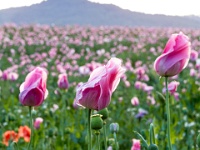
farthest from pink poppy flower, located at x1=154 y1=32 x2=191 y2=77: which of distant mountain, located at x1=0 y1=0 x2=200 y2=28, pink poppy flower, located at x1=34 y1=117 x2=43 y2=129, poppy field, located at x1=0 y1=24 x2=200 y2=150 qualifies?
distant mountain, located at x1=0 y1=0 x2=200 y2=28

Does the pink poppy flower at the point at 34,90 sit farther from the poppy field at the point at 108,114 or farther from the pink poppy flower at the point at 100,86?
the pink poppy flower at the point at 100,86

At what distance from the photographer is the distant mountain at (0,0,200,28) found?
41950 mm

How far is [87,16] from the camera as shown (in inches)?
1754

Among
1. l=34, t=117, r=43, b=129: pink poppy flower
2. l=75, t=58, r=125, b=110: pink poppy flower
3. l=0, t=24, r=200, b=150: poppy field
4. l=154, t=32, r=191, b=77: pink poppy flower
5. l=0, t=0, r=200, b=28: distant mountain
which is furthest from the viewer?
l=0, t=0, r=200, b=28: distant mountain

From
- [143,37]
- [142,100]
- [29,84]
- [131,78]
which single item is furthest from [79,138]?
[143,37]

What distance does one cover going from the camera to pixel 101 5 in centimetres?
4134

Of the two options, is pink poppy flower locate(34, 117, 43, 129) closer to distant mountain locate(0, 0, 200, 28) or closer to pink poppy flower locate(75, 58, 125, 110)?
pink poppy flower locate(75, 58, 125, 110)

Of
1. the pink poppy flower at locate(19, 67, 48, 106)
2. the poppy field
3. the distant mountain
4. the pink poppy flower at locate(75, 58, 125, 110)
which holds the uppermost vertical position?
the pink poppy flower at locate(75, 58, 125, 110)

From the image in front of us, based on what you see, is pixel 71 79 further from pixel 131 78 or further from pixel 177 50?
pixel 177 50

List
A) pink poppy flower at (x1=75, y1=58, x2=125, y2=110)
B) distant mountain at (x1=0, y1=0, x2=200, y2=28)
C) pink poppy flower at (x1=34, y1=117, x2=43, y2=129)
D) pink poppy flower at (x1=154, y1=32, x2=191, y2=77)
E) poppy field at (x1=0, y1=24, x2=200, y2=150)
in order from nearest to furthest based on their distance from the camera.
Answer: pink poppy flower at (x1=75, y1=58, x2=125, y2=110) → pink poppy flower at (x1=154, y1=32, x2=191, y2=77) → poppy field at (x1=0, y1=24, x2=200, y2=150) → pink poppy flower at (x1=34, y1=117, x2=43, y2=129) → distant mountain at (x1=0, y1=0, x2=200, y2=28)

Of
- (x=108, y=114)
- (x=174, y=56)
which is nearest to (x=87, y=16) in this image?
(x=108, y=114)

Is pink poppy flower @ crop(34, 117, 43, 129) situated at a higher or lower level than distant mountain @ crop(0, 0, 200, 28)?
higher

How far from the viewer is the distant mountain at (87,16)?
4195cm

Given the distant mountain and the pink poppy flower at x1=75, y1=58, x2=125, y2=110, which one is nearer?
the pink poppy flower at x1=75, y1=58, x2=125, y2=110
